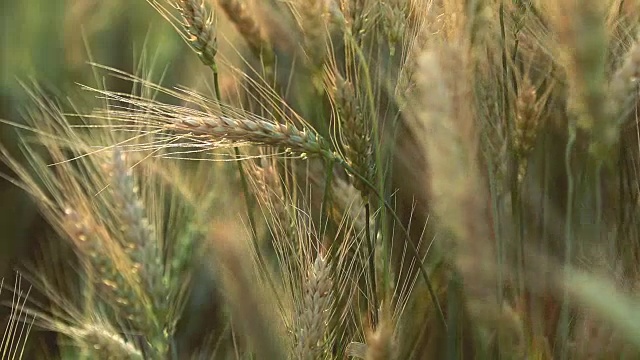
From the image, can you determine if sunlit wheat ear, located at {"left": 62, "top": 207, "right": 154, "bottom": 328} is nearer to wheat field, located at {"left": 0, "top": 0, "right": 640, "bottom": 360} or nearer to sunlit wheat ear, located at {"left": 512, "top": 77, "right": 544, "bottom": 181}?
wheat field, located at {"left": 0, "top": 0, "right": 640, "bottom": 360}

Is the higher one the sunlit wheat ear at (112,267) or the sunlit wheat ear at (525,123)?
the sunlit wheat ear at (525,123)

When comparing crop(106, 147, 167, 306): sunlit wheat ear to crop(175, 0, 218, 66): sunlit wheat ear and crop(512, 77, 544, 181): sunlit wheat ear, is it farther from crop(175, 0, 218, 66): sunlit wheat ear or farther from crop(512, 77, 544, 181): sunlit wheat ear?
crop(512, 77, 544, 181): sunlit wheat ear

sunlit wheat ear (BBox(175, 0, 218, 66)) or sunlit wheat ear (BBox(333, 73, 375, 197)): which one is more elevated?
sunlit wheat ear (BBox(175, 0, 218, 66))

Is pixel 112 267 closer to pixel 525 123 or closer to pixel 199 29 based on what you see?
pixel 199 29

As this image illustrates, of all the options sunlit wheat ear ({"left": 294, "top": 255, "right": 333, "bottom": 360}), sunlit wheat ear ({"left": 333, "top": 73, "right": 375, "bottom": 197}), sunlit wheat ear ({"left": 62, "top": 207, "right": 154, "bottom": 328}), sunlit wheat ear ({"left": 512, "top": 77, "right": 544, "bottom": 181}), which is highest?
sunlit wheat ear ({"left": 512, "top": 77, "right": 544, "bottom": 181})

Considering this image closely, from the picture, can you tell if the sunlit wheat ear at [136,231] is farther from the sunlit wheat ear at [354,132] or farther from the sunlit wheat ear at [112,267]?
the sunlit wheat ear at [354,132]

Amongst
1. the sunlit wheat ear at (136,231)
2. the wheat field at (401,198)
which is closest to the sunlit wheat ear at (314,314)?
the wheat field at (401,198)

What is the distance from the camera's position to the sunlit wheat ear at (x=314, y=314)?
0.52 meters

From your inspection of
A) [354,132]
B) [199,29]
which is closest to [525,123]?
[354,132]

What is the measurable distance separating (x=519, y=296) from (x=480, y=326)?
52 millimetres

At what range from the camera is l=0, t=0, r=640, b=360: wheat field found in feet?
1.80

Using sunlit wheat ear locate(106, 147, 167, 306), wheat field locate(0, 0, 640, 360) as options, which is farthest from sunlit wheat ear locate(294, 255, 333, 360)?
sunlit wheat ear locate(106, 147, 167, 306)

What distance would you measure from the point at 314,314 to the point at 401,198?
0.27 metres

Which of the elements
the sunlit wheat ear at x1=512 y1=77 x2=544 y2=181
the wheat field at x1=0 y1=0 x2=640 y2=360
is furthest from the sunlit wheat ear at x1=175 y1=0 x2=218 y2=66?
the sunlit wheat ear at x1=512 y1=77 x2=544 y2=181
